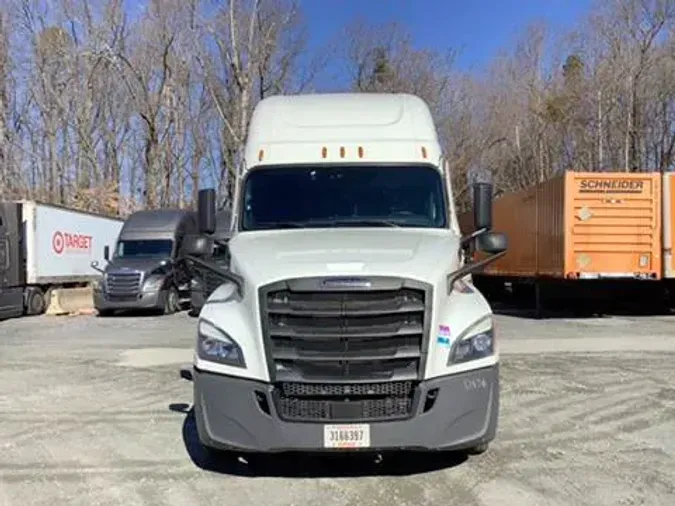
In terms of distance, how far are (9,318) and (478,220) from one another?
706 inches

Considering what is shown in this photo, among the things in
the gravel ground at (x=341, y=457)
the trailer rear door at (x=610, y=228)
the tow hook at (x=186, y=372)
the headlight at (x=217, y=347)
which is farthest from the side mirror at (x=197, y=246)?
the trailer rear door at (x=610, y=228)

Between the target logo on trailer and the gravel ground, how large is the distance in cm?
1244

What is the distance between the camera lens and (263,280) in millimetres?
5234

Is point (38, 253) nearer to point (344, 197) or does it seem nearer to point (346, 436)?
point (344, 197)

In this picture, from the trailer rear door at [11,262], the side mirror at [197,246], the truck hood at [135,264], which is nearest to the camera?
the side mirror at [197,246]

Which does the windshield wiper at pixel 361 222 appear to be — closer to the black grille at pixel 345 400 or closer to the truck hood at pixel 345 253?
the truck hood at pixel 345 253

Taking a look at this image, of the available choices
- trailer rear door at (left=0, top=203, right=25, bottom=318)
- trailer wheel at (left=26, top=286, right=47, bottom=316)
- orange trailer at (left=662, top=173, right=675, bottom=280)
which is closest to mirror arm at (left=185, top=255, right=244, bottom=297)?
orange trailer at (left=662, top=173, right=675, bottom=280)

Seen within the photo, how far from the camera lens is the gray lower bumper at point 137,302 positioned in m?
21.1

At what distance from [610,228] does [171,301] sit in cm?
1205

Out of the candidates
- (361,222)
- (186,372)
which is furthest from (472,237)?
(186,372)

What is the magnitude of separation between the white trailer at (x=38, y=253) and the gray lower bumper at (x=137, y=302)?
7.58 ft

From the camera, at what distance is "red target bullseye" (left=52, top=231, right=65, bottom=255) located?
76.5 feet

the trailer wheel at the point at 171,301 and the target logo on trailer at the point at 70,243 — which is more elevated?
the target logo on trailer at the point at 70,243

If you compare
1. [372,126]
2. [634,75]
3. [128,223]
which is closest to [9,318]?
[128,223]
